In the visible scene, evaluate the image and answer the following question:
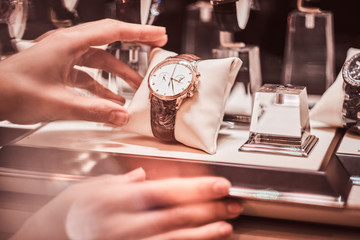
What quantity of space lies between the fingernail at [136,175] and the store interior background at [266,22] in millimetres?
530

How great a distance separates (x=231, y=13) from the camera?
1007 mm

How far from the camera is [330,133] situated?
0.99 metres

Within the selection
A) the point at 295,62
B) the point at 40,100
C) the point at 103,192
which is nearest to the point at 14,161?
the point at 40,100

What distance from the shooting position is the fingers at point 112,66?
3.11ft

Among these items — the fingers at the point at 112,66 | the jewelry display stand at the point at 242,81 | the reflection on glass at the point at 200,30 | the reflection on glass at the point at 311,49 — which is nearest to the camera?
the fingers at the point at 112,66

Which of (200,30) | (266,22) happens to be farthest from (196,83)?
(200,30)

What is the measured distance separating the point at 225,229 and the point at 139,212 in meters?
0.14

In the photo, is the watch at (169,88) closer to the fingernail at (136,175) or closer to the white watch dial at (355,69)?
the fingernail at (136,175)

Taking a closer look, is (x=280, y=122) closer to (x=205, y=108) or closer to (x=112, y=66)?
(x=205, y=108)

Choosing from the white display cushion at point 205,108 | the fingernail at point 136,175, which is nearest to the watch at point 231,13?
the white display cushion at point 205,108

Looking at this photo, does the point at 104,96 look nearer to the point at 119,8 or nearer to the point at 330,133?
the point at 119,8

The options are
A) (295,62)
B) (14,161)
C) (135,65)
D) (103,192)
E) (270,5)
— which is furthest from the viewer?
(270,5)

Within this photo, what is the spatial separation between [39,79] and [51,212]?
0.78 ft

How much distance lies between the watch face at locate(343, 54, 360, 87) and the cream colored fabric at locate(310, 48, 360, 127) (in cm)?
5
